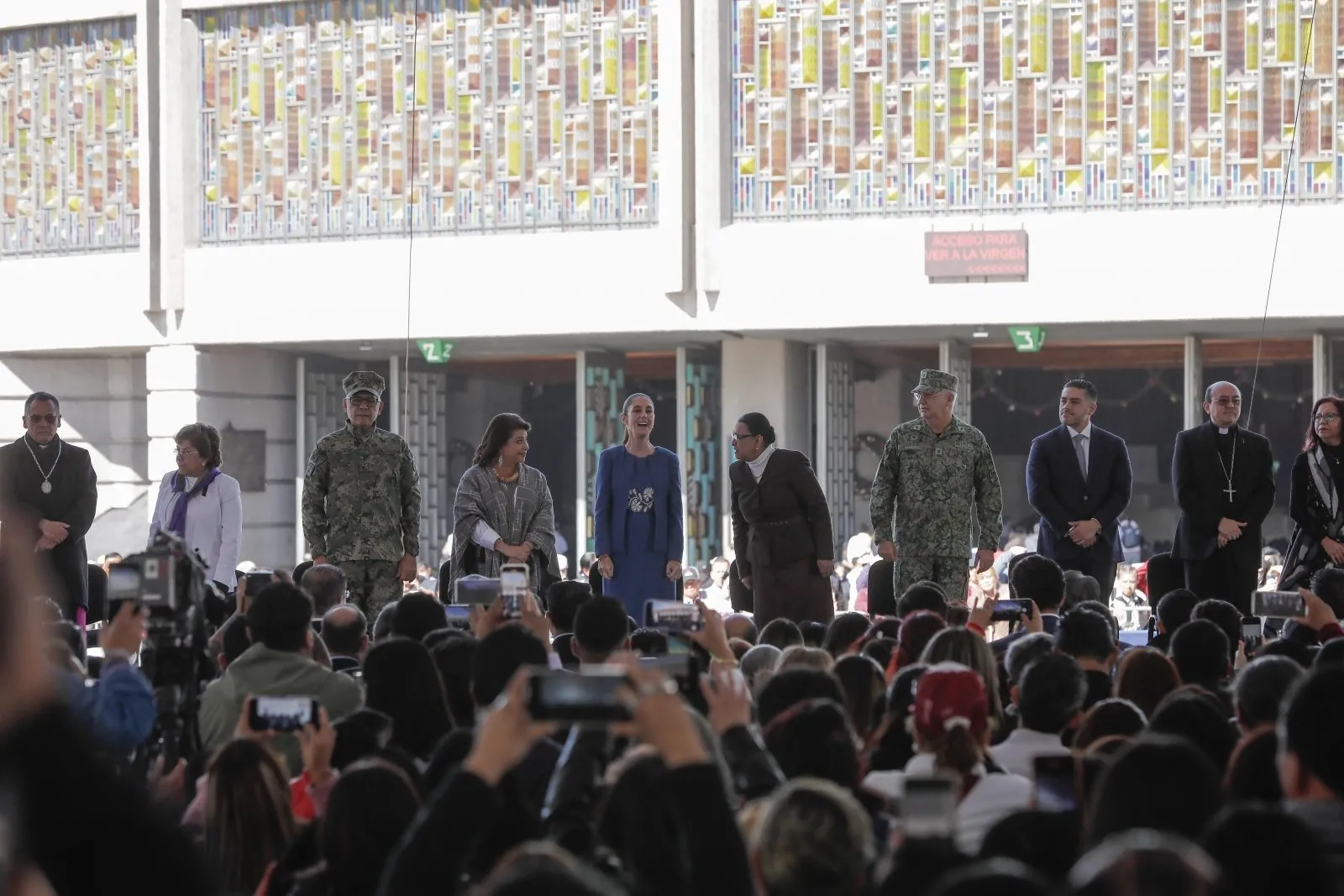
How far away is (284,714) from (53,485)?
18.8ft

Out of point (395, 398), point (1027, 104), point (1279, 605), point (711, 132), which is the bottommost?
point (1279, 605)

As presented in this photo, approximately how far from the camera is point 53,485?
9531 mm

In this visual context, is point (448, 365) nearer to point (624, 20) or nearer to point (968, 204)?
point (624, 20)

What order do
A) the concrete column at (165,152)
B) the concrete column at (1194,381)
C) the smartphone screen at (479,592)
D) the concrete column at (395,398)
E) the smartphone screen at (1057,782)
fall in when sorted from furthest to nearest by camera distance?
the concrete column at (395,398)
the concrete column at (165,152)
the concrete column at (1194,381)
the smartphone screen at (479,592)
the smartphone screen at (1057,782)

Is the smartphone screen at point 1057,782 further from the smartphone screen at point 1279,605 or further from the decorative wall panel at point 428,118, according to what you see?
the decorative wall panel at point 428,118

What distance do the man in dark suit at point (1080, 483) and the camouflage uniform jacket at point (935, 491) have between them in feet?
0.97

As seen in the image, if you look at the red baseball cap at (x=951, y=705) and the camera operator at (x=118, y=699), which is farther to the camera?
the camera operator at (x=118, y=699)

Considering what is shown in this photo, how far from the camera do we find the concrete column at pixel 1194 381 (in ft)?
60.0

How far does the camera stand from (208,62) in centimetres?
1978

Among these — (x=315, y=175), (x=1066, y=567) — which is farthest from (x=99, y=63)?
(x=1066, y=567)

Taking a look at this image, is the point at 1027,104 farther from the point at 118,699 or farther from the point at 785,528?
the point at 118,699

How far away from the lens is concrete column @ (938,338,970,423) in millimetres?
18906

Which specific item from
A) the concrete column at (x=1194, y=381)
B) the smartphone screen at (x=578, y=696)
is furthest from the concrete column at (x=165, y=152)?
the smartphone screen at (x=578, y=696)

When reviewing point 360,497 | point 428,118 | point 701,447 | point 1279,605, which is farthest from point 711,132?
point 1279,605
